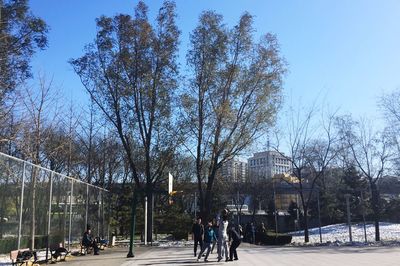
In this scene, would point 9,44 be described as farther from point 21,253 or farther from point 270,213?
point 270,213

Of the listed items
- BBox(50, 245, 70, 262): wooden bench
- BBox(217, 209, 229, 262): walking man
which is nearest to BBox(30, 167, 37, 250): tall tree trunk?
BBox(50, 245, 70, 262): wooden bench

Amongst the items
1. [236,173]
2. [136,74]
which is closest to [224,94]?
[136,74]

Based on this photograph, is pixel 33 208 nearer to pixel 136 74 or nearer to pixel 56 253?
pixel 56 253

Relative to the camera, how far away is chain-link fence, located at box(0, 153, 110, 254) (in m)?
14.9

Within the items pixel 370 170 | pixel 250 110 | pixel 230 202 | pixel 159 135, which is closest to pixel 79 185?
pixel 159 135

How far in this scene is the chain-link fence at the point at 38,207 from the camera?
1491 centimetres

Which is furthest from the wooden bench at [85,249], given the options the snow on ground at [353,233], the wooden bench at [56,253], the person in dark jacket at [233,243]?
the snow on ground at [353,233]

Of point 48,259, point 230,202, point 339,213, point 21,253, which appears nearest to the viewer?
point 21,253

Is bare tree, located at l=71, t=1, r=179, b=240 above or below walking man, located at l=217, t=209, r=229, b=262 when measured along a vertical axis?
above

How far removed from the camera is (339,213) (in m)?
56.1

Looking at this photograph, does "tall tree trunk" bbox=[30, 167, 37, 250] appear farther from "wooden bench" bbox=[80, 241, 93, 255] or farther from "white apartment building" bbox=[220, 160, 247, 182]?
"white apartment building" bbox=[220, 160, 247, 182]

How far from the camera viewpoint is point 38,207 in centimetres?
1842

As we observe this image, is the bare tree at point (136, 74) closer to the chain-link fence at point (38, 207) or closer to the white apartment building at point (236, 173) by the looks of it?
the chain-link fence at point (38, 207)

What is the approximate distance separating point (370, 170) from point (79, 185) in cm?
2436
